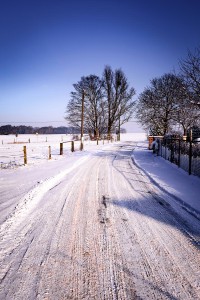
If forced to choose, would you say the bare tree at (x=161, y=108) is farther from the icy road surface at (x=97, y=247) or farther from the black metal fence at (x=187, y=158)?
the icy road surface at (x=97, y=247)

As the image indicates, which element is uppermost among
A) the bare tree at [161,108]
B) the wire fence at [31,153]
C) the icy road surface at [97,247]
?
the bare tree at [161,108]

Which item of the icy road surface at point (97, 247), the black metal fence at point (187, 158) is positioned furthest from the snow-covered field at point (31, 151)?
the black metal fence at point (187, 158)

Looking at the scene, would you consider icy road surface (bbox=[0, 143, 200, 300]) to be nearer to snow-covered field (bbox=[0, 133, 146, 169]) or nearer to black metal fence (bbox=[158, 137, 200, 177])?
black metal fence (bbox=[158, 137, 200, 177])

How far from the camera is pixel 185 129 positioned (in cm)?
2731

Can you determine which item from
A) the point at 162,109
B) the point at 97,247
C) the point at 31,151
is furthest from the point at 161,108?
the point at 97,247

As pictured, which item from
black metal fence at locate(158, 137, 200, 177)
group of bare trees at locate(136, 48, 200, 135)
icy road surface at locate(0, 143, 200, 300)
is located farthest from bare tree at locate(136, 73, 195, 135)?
icy road surface at locate(0, 143, 200, 300)

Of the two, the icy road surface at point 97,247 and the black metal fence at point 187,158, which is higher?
the black metal fence at point 187,158

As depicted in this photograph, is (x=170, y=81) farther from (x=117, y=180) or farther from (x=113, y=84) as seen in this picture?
(x=117, y=180)

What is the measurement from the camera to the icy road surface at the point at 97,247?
246 centimetres

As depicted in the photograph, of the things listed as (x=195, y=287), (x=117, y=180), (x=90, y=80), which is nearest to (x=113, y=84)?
(x=90, y=80)

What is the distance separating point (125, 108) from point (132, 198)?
35.5 m

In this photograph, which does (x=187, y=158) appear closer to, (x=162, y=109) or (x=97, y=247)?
(x=97, y=247)

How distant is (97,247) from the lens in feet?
11.0

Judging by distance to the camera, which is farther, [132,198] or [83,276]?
[132,198]
